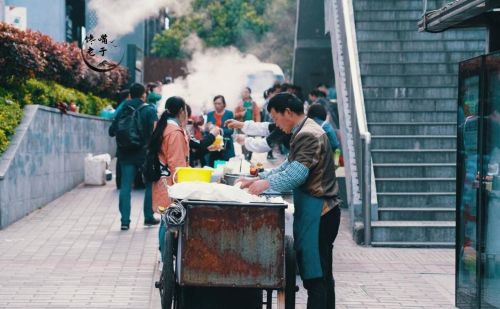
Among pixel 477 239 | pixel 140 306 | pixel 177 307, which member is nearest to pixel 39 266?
pixel 140 306

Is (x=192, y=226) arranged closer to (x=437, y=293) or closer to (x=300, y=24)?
(x=437, y=293)

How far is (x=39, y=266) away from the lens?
9.85 m

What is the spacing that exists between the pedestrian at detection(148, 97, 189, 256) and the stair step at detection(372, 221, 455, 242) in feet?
11.4

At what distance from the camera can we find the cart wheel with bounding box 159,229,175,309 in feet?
21.6

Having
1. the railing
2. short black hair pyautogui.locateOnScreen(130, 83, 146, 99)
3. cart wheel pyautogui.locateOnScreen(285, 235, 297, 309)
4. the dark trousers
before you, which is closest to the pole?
the railing

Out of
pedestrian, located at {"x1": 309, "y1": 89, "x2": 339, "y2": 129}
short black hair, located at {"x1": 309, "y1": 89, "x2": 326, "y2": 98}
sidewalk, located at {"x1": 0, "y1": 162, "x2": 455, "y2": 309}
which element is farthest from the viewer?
short black hair, located at {"x1": 309, "y1": 89, "x2": 326, "y2": 98}

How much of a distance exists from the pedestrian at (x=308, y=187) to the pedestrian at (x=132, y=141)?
5.61 meters

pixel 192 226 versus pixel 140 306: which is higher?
pixel 192 226

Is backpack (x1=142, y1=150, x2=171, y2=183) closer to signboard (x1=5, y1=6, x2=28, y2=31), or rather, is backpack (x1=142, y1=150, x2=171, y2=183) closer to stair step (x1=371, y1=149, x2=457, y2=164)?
stair step (x1=371, y1=149, x2=457, y2=164)

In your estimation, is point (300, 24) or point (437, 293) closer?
point (437, 293)

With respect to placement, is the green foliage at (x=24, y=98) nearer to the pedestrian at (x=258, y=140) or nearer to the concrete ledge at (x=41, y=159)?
the concrete ledge at (x=41, y=159)

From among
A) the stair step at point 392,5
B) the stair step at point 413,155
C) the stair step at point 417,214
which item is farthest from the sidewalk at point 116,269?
the stair step at point 392,5

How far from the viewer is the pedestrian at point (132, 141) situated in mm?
12422

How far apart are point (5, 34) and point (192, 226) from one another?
8472 millimetres
